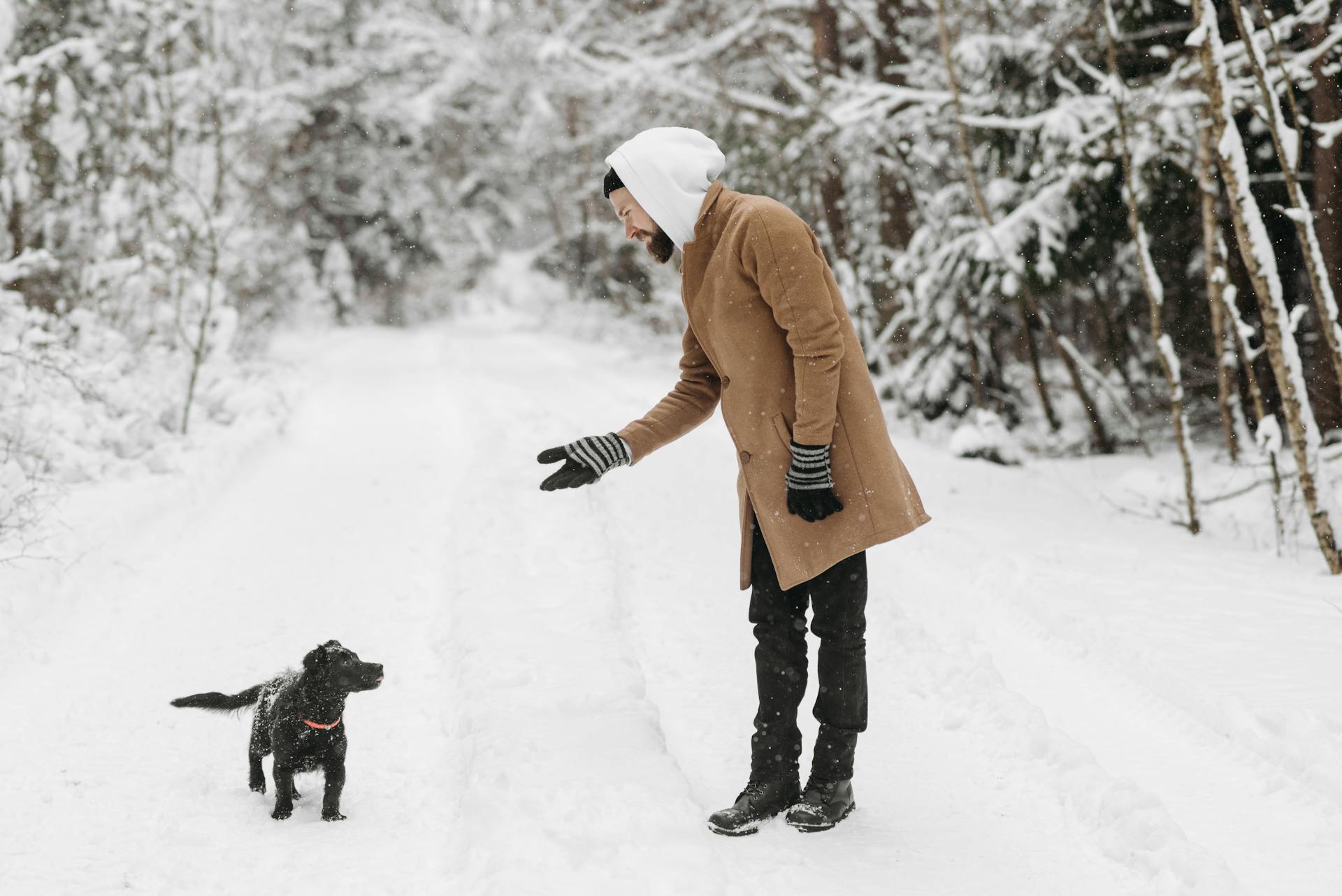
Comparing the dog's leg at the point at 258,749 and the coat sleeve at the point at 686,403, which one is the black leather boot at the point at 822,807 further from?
the dog's leg at the point at 258,749

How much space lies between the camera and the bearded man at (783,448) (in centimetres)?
289

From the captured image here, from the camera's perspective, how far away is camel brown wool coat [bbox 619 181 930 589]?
2883mm

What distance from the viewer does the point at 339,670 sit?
3.31 meters

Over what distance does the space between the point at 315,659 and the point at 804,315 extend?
6.22 feet

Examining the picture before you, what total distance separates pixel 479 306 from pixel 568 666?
126 feet

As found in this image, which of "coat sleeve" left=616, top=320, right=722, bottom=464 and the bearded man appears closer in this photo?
the bearded man

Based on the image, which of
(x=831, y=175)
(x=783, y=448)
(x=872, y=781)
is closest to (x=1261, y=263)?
(x=872, y=781)

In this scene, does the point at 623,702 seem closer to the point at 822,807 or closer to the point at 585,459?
the point at 822,807

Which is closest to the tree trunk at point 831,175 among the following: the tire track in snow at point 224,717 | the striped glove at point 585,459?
the tire track in snow at point 224,717

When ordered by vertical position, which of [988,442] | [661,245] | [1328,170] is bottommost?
[988,442]

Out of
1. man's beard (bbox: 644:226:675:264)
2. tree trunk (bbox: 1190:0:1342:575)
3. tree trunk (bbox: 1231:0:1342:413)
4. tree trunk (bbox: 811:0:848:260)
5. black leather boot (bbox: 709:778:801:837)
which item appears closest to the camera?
black leather boot (bbox: 709:778:801:837)

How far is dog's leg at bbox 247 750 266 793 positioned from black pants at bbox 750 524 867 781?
169 cm

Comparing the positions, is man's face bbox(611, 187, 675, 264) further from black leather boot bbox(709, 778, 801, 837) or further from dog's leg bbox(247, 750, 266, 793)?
dog's leg bbox(247, 750, 266, 793)

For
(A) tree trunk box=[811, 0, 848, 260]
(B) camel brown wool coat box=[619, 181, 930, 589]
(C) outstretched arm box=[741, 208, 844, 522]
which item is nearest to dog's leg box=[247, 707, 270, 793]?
(B) camel brown wool coat box=[619, 181, 930, 589]
